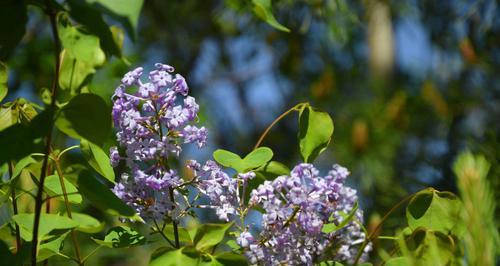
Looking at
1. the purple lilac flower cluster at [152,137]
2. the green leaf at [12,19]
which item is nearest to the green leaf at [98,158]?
the purple lilac flower cluster at [152,137]

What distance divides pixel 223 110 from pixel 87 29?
3431mm

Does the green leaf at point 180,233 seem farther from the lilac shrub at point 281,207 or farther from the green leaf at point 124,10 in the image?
the green leaf at point 124,10

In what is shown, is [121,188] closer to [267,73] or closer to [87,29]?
[87,29]

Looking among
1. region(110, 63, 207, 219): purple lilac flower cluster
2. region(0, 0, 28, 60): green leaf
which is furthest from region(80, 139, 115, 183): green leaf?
region(0, 0, 28, 60): green leaf

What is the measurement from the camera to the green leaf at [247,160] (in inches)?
20.9

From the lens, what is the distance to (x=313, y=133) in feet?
1.72

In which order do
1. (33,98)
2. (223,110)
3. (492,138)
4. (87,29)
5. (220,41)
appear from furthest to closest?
(223,110)
(220,41)
(33,98)
(492,138)
(87,29)

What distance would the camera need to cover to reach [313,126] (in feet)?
1.73

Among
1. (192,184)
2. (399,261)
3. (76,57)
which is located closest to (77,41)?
(76,57)

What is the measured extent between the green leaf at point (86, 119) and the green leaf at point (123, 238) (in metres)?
0.09

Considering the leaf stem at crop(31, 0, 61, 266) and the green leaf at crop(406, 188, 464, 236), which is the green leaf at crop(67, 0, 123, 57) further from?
the green leaf at crop(406, 188, 464, 236)

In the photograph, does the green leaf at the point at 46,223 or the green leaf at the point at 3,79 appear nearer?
the green leaf at the point at 46,223

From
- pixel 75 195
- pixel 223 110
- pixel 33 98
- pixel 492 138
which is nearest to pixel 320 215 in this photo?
pixel 75 195

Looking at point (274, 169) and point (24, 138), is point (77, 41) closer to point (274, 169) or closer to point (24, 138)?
point (24, 138)
